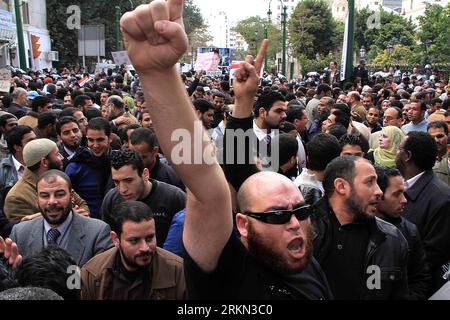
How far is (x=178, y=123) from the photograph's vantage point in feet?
5.06

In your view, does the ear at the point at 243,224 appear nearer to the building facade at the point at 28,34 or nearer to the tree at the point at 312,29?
the building facade at the point at 28,34

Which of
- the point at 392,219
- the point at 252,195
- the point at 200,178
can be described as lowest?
the point at 392,219

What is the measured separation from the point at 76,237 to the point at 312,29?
50.1m

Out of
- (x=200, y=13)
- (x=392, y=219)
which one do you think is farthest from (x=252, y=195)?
(x=200, y=13)

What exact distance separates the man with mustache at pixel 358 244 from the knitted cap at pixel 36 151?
257 centimetres

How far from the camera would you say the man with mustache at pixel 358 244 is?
284cm

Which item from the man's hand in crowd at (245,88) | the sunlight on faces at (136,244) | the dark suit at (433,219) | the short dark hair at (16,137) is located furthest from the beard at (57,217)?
the dark suit at (433,219)

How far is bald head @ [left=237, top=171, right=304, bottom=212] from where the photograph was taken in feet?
6.55

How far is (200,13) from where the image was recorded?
70.7m

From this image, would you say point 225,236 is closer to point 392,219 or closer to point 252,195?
point 252,195

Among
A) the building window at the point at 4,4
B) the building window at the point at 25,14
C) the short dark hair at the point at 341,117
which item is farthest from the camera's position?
the building window at the point at 25,14

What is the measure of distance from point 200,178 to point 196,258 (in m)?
0.29

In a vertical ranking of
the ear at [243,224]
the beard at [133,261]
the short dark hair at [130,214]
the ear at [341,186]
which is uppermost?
the ear at [243,224]

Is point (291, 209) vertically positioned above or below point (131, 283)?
above
